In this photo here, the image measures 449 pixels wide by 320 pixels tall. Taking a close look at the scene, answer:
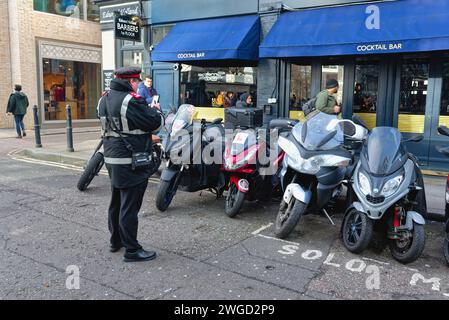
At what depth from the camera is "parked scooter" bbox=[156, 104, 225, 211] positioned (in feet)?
19.2

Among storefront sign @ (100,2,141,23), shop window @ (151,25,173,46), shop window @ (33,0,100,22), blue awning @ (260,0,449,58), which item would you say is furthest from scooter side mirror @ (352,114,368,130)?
shop window @ (33,0,100,22)

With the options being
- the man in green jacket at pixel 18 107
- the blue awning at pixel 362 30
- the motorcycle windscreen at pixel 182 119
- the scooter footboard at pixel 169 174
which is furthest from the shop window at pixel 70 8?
the scooter footboard at pixel 169 174

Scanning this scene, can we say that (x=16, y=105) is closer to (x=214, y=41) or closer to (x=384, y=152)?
(x=214, y=41)

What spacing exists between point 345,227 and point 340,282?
93 cm

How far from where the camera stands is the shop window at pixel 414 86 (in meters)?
8.84

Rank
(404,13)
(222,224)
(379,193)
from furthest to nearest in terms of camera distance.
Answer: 1. (404,13)
2. (222,224)
3. (379,193)

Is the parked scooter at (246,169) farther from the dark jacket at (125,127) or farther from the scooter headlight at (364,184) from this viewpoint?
the dark jacket at (125,127)

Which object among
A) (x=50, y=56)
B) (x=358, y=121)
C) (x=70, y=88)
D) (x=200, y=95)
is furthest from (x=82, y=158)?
(x=70, y=88)

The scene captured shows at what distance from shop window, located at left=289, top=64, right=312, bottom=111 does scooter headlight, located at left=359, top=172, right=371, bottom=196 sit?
19.8ft

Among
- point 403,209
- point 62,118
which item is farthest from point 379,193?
point 62,118

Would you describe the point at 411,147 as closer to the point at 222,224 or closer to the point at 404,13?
the point at 404,13

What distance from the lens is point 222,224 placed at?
5.61 metres

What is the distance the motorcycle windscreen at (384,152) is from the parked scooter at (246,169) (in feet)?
5.18

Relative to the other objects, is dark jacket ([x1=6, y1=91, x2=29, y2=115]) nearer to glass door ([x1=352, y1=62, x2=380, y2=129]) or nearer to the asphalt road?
the asphalt road
